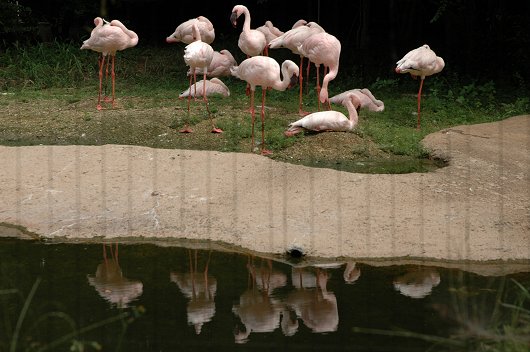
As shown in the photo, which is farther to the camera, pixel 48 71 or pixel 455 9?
pixel 455 9

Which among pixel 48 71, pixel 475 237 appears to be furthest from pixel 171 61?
pixel 475 237

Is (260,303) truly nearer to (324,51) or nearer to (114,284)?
(114,284)

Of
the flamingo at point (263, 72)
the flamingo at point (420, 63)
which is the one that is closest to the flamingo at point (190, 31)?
the flamingo at point (263, 72)

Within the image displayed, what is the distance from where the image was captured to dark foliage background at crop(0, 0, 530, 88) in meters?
11.5

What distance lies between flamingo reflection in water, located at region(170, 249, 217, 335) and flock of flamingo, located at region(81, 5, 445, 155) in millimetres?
2445

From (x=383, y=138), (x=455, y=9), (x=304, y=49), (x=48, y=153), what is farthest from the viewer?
(x=455, y=9)

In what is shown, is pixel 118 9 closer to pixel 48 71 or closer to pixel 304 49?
pixel 48 71

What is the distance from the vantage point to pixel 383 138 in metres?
8.23

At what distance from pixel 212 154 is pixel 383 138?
179cm

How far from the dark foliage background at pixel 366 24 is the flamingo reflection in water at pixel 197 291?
6108mm

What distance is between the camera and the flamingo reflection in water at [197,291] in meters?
4.69

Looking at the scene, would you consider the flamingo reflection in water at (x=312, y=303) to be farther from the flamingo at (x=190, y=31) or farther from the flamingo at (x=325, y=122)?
the flamingo at (x=190, y=31)

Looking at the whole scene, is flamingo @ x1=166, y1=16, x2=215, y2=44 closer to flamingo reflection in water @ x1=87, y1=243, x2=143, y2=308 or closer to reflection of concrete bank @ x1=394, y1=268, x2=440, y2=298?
flamingo reflection in water @ x1=87, y1=243, x2=143, y2=308

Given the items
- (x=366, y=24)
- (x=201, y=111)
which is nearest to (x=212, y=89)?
(x=201, y=111)
